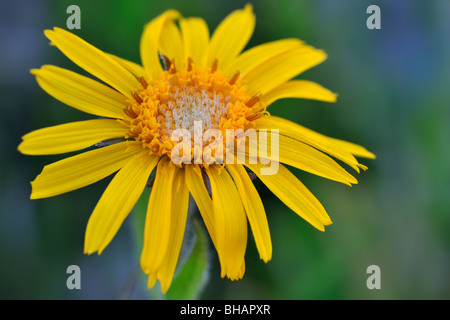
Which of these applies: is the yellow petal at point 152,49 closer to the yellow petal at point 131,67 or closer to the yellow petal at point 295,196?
the yellow petal at point 131,67

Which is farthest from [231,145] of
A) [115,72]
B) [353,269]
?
[353,269]

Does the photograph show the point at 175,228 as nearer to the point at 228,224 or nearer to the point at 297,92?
the point at 228,224

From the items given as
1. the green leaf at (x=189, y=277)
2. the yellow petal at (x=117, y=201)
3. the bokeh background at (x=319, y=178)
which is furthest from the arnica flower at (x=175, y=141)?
the bokeh background at (x=319, y=178)

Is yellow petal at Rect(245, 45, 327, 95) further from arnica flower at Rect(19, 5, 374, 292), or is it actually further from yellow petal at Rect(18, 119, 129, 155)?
yellow petal at Rect(18, 119, 129, 155)

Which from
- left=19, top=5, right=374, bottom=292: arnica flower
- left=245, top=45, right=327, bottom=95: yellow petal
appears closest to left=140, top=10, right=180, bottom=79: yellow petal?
left=19, top=5, right=374, bottom=292: arnica flower
